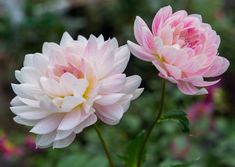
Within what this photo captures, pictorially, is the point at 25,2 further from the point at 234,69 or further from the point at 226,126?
the point at 226,126

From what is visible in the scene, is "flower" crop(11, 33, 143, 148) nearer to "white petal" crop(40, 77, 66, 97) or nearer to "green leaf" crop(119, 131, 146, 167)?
"white petal" crop(40, 77, 66, 97)

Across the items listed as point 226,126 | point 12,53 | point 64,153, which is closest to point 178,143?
point 226,126

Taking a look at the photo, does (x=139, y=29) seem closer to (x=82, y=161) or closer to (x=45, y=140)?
(x=45, y=140)

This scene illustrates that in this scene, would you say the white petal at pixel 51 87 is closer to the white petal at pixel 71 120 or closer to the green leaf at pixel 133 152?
the white petal at pixel 71 120

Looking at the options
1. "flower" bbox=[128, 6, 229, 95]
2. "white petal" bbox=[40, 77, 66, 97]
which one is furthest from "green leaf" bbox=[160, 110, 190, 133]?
"white petal" bbox=[40, 77, 66, 97]

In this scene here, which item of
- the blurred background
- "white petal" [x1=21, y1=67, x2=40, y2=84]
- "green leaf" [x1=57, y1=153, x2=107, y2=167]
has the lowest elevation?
the blurred background

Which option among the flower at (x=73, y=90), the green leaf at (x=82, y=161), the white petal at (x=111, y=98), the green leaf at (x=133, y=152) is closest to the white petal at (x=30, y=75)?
the flower at (x=73, y=90)

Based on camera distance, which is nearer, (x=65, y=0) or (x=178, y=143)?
(x=178, y=143)
